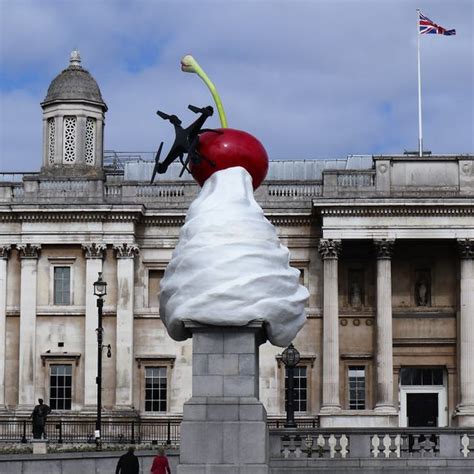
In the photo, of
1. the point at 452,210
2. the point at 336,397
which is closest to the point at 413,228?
the point at 452,210

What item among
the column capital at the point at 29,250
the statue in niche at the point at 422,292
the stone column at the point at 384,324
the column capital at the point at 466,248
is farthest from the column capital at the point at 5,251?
the column capital at the point at 466,248

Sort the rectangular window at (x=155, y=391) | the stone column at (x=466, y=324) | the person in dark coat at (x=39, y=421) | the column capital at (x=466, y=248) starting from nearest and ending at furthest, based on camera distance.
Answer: the person in dark coat at (x=39, y=421)
the stone column at (x=466, y=324)
the column capital at (x=466, y=248)
the rectangular window at (x=155, y=391)

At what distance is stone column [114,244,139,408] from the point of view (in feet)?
240

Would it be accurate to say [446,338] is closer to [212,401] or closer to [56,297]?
[56,297]

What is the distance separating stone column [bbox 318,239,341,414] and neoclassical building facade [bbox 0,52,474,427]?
0.07 metres

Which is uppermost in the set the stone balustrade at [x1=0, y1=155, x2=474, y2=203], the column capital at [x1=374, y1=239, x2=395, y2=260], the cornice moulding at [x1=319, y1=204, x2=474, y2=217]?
the stone balustrade at [x1=0, y1=155, x2=474, y2=203]

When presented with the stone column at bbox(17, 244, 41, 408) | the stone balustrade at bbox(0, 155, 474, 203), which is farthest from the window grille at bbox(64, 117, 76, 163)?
the stone column at bbox(17, 244, 41, 408)

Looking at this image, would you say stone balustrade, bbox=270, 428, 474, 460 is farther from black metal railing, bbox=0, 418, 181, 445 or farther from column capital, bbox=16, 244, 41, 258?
column capital, bbox=16, 244, 41, 258

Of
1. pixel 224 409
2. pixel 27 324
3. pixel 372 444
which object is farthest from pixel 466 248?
pixel 224 409

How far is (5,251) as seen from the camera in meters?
74.8

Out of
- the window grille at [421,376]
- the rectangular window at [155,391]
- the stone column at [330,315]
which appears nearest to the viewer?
the stone column at [330,315]

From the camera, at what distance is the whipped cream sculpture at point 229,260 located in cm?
3606

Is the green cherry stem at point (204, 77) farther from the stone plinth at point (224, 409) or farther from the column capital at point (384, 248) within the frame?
the column capital at point (384, 248)

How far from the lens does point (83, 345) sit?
7419 cm
